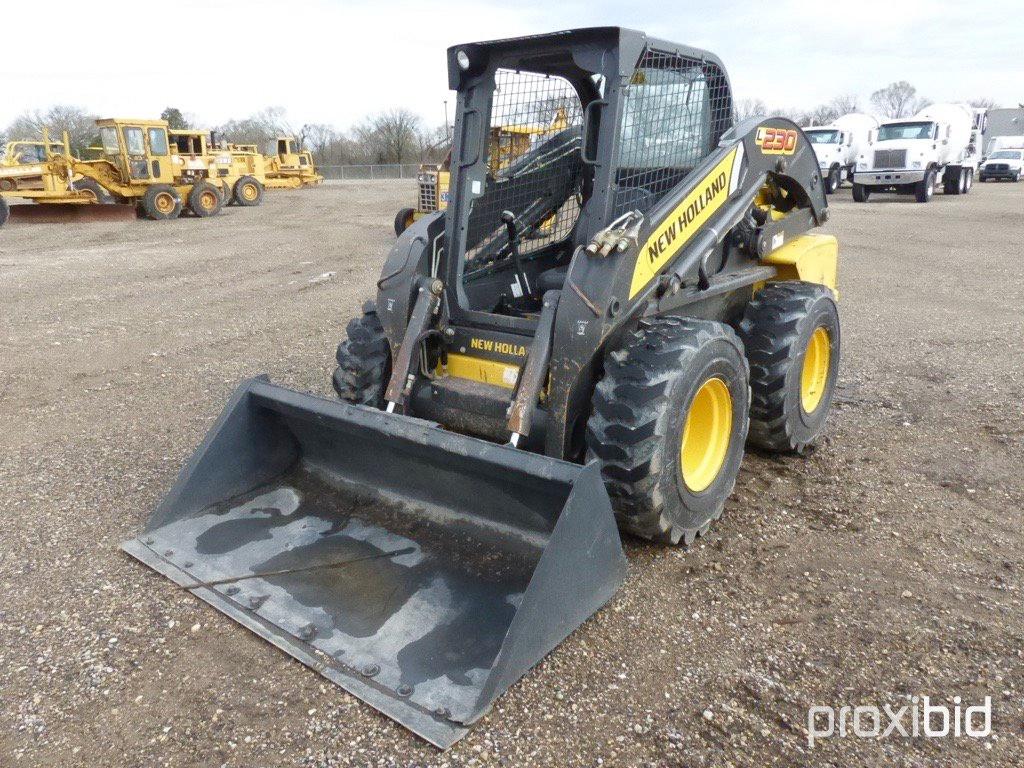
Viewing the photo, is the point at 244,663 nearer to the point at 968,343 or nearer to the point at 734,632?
the point at 734,632

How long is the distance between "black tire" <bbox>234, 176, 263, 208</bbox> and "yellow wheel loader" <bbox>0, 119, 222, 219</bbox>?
9.67ft

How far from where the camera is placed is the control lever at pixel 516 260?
13.4 ft

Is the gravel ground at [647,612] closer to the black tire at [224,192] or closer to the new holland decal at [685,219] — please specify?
the new holland decal at [685,219]

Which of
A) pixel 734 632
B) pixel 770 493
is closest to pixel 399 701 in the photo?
pixel 734 632

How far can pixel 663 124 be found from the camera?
3832 mm

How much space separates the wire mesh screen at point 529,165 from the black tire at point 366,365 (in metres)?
0.65

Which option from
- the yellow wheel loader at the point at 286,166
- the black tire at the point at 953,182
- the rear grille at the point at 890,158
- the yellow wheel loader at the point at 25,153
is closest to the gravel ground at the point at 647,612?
the rear grille at the point at 890,158

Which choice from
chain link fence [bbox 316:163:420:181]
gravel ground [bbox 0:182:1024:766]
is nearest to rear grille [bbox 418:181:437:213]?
gravel ground [bbox 0:182:1024:766]

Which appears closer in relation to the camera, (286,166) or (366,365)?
(366,365)

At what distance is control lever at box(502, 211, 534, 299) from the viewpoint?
13.4 ft

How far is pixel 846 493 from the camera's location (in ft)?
13.5

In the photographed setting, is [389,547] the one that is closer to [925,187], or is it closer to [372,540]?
[372,540]

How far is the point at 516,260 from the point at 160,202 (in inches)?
768

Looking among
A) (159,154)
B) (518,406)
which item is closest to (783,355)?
(518,406)
